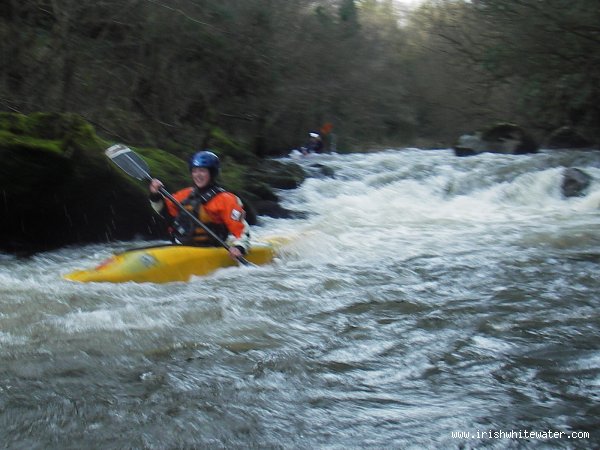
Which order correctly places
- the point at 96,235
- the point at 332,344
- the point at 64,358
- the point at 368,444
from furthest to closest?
the point at 96,235 < the point at 332,344 < the point at 64,358 < the point at 368,444

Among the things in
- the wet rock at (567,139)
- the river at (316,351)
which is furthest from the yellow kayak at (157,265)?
the wet rock at (567,139)

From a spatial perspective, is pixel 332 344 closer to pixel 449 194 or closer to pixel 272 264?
pixel 272 264

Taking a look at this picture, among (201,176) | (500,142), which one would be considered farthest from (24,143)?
(500,142)

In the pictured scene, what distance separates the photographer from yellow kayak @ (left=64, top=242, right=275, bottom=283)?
5.02 metres

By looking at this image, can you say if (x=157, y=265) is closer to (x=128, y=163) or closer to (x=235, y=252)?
(x=235, y=252)

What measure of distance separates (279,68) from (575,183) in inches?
343

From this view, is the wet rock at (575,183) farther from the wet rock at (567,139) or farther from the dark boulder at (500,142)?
the wet rock at (567,139)

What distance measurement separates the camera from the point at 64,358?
3.45 meters

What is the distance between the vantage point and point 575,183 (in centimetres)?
1143

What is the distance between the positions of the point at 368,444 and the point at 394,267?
3.45 m

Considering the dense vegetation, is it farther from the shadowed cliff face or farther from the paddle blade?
the paddle blade

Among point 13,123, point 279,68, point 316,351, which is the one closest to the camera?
point 316,351

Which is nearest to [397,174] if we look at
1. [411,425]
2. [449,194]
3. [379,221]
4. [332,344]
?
[449,194]

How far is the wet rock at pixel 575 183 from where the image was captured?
1125cm
